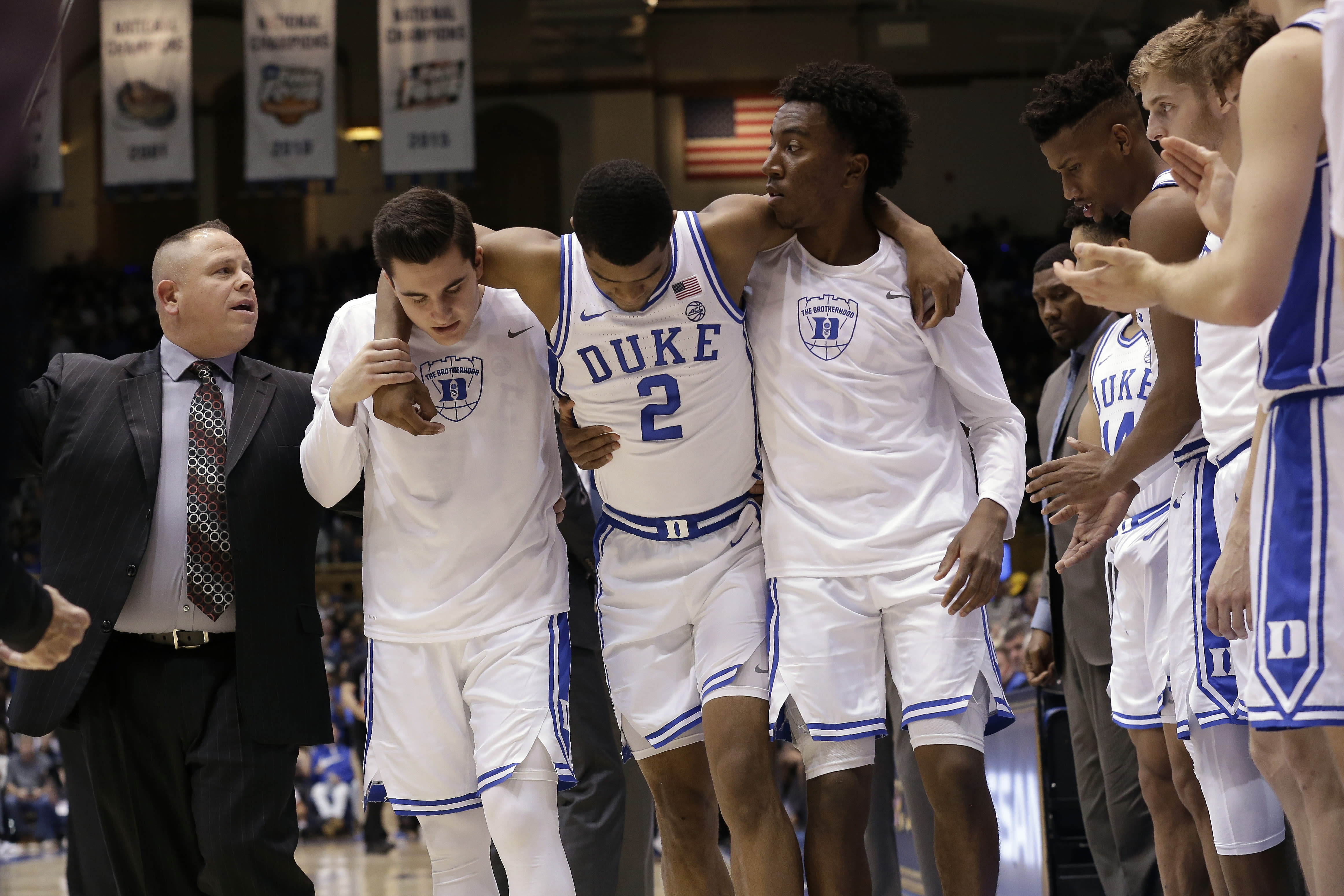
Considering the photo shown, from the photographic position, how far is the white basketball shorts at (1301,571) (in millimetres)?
2273

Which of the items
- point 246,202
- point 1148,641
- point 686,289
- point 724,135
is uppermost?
point 724,135

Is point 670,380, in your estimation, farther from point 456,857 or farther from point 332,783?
point 332,783

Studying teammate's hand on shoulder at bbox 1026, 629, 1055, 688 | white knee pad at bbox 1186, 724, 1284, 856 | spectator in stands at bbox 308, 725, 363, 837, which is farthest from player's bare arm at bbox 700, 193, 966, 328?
spectator in stands at bbox 308, 725, 363, 837

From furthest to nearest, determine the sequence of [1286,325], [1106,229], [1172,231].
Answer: [1106,229] → [1172,231] → [1286,325]

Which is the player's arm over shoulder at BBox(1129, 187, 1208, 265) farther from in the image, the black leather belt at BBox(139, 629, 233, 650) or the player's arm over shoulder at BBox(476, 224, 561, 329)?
the black leather belt at BBox(139, 629, 233, 650)

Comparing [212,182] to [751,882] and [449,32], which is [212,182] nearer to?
[449,32]

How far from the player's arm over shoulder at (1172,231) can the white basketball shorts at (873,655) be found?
972 mm

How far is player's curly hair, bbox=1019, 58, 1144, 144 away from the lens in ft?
13.3

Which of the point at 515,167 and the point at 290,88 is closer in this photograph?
the point at 290,88

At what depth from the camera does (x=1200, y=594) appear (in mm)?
3297

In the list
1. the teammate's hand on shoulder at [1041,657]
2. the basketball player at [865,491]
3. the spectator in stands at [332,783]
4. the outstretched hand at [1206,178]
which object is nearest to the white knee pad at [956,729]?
the basketball player at [865,491]

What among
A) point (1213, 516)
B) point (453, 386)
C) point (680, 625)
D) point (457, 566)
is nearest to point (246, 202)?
point (453, 386)

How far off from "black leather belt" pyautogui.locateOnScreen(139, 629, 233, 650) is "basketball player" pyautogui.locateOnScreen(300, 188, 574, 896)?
530mm

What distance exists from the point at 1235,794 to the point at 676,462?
1667 mm
